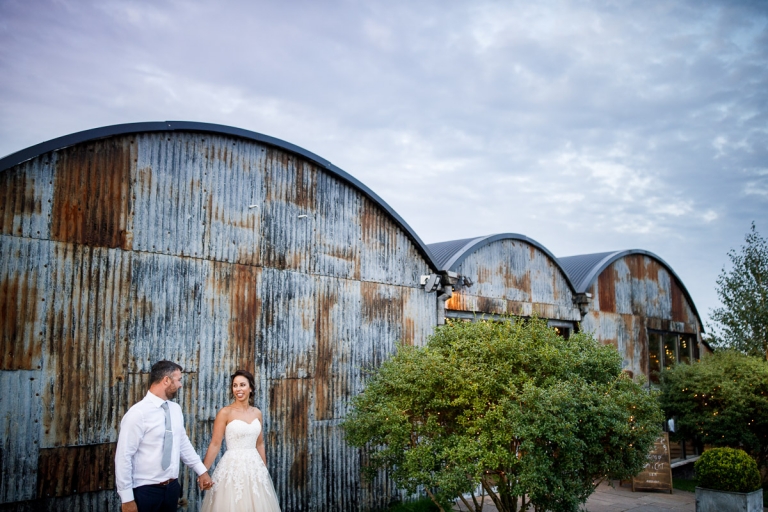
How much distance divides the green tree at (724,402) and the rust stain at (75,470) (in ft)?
42.1

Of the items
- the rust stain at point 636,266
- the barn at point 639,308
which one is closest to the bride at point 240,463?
the barn at point 639,308

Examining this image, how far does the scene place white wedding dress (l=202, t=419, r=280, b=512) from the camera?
6.11 metres

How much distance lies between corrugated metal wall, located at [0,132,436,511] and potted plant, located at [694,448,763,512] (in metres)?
5.60

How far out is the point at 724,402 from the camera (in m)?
13.4

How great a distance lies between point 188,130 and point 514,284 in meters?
8.18

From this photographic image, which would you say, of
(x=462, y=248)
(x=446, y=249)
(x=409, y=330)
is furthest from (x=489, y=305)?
(x=409, y=330)

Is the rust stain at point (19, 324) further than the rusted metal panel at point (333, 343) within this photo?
No

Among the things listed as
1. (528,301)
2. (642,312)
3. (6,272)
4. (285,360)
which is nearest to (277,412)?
(285,360)

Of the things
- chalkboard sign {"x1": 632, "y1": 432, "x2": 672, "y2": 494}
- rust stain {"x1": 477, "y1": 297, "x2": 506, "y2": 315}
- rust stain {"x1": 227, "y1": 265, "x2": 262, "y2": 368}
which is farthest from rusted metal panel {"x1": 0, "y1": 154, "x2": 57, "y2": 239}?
chalkboard sign {"x1": 632, "y1": 432, "x2": 672, "y2": 494}

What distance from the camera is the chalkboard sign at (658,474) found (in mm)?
12344

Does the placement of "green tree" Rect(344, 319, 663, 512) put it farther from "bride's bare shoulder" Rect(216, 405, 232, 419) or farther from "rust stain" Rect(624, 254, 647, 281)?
"rust stain" Rect(624, 254, 647, 281)

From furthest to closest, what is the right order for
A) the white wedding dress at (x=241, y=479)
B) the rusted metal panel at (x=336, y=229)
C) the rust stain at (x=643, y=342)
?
the rust stain at (x=643, y=342), the rusted metal panel at (x=336, y=229), the white wedding dress at (x=241, y=479)

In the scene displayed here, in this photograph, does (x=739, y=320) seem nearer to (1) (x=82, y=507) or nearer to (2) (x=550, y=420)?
(2) (x=550, y=420)

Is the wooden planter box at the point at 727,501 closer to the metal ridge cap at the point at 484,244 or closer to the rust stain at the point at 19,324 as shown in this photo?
the metal ridge cap at the point at 484,244
